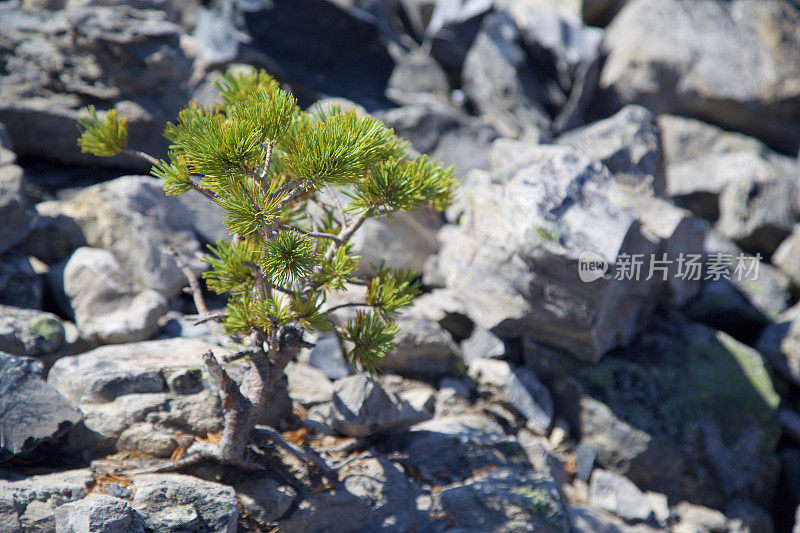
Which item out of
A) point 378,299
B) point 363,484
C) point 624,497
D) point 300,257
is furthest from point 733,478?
point 300,257

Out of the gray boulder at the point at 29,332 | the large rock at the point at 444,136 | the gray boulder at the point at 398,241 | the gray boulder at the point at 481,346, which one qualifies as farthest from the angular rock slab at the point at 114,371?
the large rock at the point at 444,136

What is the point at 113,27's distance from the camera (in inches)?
239

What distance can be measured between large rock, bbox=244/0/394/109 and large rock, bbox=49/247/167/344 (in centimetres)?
414

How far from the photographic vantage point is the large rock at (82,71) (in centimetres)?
593

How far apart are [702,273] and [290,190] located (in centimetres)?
606

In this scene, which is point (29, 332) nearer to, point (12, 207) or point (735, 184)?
point (12, 207)

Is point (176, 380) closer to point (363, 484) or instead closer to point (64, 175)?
point (363, 484)

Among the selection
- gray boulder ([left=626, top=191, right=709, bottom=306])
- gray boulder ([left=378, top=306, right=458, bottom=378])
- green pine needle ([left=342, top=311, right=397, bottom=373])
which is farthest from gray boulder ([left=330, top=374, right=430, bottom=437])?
gray boulder ([left=626, top=191, right=709, bottom=306])

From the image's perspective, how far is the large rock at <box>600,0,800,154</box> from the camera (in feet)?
27.7

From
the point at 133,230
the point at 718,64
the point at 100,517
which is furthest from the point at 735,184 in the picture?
the point at 100,517

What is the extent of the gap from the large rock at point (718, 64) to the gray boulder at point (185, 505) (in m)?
8.66

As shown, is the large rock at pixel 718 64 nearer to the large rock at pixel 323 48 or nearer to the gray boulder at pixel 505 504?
the large rock at pixel 323 48

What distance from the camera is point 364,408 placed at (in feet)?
13.1

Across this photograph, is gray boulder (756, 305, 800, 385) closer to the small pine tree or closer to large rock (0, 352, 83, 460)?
the small pine tree
